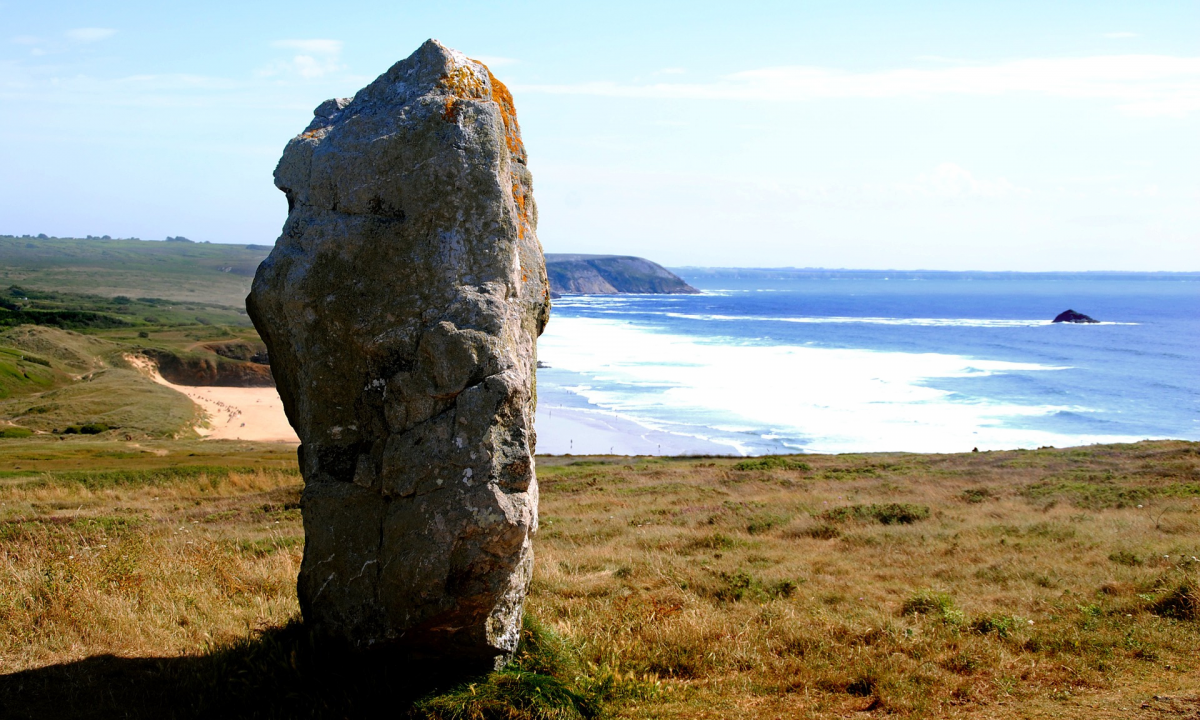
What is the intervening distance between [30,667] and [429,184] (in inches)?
178

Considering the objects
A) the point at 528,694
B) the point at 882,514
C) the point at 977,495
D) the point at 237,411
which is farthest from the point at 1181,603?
the point at 237,411

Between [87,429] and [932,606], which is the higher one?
[932,606]

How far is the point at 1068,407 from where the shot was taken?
56.4 m

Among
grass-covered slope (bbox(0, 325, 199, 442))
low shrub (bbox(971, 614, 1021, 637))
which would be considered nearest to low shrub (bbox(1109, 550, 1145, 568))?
low shrub (bbox(971, 614, 1021, 637))

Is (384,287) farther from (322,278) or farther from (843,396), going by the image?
(843,396)

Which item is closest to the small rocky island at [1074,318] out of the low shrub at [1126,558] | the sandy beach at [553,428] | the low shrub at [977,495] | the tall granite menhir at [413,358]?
the sandy beach at [553,428]

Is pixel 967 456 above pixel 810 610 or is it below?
below

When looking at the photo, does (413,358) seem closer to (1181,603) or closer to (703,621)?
(703,621)

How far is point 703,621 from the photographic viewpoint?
23.6ft

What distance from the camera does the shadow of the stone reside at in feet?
17.9

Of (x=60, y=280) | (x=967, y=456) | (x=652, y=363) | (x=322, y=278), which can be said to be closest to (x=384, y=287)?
(x=322, y=278)

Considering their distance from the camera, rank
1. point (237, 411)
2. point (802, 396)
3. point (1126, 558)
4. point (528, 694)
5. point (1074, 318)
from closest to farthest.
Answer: point (528, 694) < point (1126, 558) < point (802, 396) < point (237, 411) < point (1074, 318)

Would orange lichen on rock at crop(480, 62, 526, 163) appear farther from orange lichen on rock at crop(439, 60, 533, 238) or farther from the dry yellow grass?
the dry yellow grass

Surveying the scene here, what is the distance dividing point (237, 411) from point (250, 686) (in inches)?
2535
